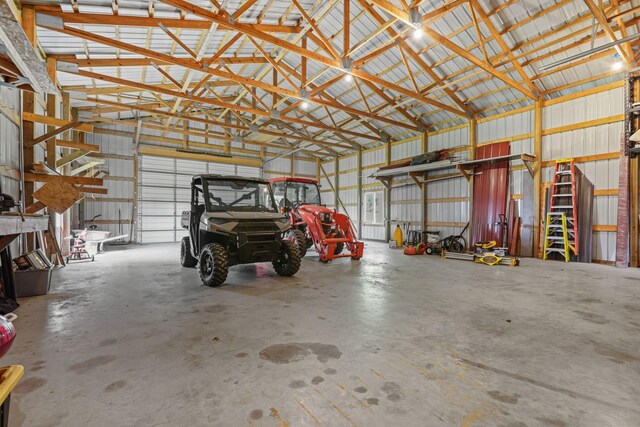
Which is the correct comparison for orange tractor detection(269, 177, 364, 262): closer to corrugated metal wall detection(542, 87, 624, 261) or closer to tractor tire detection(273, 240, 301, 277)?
tractor tire detection(273, 240, 301, 277)

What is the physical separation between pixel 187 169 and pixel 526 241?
14153 mm

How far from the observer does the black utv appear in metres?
4.80

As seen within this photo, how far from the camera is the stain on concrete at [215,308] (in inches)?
140

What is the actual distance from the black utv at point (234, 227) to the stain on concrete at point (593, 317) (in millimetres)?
4125

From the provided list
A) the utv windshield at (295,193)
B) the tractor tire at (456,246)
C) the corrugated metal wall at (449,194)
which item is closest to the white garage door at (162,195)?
the utv windshield at (295,193)

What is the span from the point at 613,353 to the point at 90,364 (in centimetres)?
434

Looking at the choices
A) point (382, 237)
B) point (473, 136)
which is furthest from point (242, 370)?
point (382, 237)

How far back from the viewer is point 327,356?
2.39 m

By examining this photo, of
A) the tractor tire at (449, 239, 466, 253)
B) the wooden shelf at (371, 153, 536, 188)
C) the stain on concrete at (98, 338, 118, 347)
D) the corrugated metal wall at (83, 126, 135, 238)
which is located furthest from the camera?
the corrugated metal wall at (83, 126, 135, 238)

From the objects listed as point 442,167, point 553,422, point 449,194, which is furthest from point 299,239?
point 449,194

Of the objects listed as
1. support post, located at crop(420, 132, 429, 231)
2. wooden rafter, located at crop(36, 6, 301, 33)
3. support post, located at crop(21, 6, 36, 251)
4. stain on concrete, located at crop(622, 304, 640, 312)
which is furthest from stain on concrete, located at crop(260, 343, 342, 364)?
support post, located at crop(420, 132, 429, 231)

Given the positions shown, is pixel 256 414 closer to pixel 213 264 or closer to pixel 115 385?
pixel 115 385

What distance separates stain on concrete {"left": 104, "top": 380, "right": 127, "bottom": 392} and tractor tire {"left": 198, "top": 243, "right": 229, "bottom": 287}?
2.61 meters

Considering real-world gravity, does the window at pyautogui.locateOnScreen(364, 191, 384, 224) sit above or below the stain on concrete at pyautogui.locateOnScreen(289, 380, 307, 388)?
above
